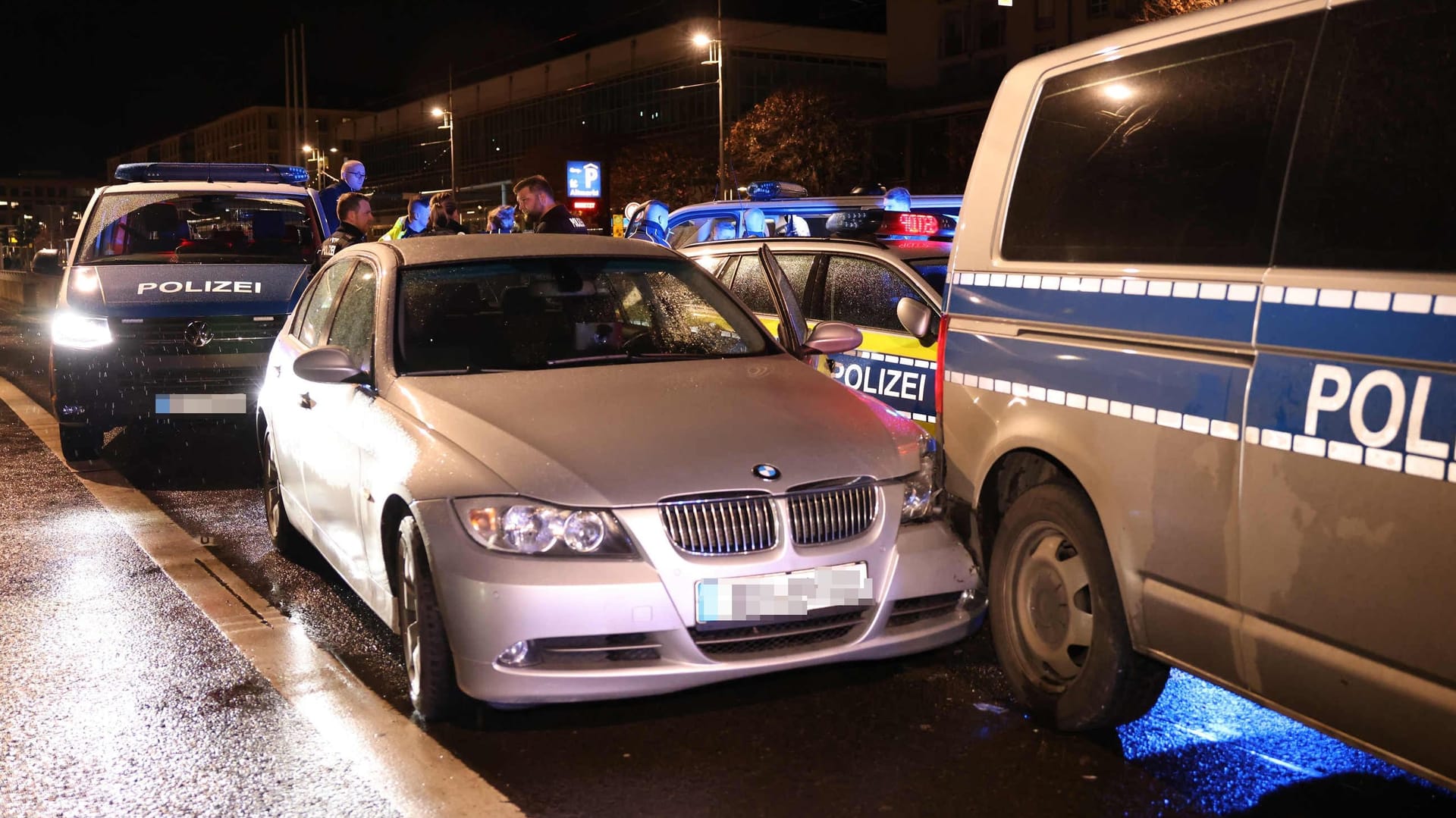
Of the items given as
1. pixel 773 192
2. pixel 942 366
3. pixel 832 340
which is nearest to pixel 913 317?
pixel 832 340

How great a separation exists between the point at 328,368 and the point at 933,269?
3.78 metres

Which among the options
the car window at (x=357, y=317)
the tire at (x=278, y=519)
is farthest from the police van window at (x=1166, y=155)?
the tire at (x=278, y=519)

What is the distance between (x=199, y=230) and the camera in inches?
422

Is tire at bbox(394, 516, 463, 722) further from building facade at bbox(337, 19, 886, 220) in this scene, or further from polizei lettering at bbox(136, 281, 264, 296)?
building facade at bbox(337, 19, 886, 220)

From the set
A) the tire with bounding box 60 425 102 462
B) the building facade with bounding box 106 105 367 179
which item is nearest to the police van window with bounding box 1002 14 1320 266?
the tire with bounding box 60 425 102 462

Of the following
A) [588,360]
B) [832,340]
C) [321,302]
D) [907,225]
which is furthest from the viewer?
[907,225]

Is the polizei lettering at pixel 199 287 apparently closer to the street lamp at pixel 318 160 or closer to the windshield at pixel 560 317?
the windshield at pixel 560 317

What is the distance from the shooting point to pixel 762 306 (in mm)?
8656

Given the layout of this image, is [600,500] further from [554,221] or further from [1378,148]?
[554,221]

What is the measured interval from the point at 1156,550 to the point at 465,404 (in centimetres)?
222

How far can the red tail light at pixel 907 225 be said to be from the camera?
333 inches

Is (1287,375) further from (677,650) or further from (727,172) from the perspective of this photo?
(727,172)

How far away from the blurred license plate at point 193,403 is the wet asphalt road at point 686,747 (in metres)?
3.76

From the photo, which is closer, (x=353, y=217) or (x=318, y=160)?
(x=353, y=217)
